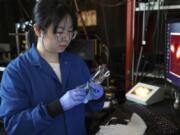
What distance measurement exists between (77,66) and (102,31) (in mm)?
1289

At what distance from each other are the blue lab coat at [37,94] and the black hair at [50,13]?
15 cm

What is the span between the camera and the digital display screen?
149 centimetres

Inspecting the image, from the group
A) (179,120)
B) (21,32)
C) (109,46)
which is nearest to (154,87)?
(179,120)

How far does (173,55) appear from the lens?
1549 millimetres

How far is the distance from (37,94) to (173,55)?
0.87 m

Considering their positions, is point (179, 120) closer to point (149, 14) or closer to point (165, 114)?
point (165, 114)

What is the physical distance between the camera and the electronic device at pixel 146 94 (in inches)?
66.1

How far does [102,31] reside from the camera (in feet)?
8.28

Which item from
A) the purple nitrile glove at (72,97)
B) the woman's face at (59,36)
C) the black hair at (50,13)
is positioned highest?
the black hair at (50,13)

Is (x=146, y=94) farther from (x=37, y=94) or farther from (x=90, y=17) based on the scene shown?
(x=90, y=17)

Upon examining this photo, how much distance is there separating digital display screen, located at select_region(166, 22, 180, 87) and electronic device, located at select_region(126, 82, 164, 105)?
0.13m

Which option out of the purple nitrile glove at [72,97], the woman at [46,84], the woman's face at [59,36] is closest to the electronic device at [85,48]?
the woman at [46,84]

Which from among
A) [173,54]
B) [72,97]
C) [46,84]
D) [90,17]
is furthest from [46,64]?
[90,17]

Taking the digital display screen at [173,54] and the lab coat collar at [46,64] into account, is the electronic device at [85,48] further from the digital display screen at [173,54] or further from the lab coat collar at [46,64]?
the lab coat collar at [46,64]
